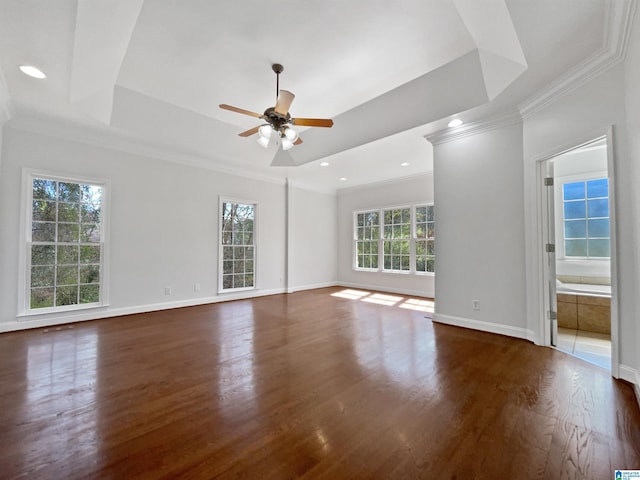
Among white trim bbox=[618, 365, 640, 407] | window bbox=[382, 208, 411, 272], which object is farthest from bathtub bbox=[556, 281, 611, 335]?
window bbox=[382, 208, 411, 272]

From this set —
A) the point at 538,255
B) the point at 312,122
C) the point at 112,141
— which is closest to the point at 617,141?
the point at 538,255

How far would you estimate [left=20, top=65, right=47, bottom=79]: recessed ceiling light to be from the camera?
2752 mm

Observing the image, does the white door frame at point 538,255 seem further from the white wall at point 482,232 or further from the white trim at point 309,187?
the white trim at point 309,187

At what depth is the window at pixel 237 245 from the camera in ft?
18.9

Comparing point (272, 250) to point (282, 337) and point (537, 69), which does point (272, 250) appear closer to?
point (282, 337)

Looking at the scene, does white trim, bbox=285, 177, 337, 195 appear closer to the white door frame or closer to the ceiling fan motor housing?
the ceiling fan motor housing

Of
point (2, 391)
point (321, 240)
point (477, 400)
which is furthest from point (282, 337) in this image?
point (321, 240)

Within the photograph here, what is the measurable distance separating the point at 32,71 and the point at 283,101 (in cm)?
258

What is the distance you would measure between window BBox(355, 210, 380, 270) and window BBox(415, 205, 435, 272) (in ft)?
3.64

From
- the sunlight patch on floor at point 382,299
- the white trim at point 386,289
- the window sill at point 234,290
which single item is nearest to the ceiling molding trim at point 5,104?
the window sill at point 234,290

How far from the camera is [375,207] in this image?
7.12 meters

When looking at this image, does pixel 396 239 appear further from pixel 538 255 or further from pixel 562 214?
pixel 538 255

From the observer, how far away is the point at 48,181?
3973 millimetres

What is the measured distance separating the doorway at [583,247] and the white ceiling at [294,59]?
2000 millimetres
